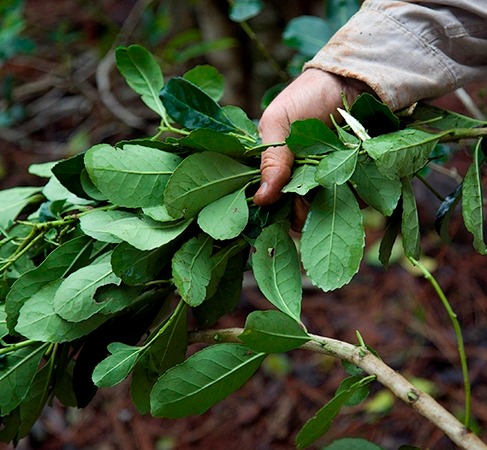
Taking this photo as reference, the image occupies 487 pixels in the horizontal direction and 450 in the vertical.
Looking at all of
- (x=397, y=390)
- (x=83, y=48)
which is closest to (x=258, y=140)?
(x=397, y=390)

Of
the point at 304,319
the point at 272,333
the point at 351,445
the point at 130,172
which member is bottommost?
the point at 304,319

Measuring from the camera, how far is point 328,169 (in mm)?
766

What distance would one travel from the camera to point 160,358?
0.86m

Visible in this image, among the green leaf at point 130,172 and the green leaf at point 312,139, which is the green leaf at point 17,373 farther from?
the green leaf at point 312,139

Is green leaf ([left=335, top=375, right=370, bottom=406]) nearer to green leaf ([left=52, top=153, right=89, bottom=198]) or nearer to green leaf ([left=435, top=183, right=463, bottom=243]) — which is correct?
green leaf ([left=435, top=183, right=463, bottom=243])

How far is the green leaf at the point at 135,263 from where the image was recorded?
0.80 m

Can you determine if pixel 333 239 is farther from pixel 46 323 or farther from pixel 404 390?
pixel 46 323

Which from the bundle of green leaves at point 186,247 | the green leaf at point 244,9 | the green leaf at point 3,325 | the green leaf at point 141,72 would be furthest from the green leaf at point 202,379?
the green leaf at point 244,9

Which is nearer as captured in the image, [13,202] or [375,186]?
[375,186]

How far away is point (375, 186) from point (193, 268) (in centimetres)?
24

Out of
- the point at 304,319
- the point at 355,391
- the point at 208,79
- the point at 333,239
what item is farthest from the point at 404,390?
the point at 304,319

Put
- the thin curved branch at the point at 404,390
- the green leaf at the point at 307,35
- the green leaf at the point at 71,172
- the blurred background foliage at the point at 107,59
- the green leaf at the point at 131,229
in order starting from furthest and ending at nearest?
the blurred background foliage at the point at 107,59
the green leaf at the point at 307,35
the green leaf at the point at 71,172
the green leaf at the point at 131,229
the thin curved branch at the point at 404,390

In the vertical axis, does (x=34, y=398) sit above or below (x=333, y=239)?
below

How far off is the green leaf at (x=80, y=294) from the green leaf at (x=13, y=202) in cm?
22
